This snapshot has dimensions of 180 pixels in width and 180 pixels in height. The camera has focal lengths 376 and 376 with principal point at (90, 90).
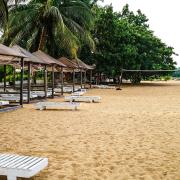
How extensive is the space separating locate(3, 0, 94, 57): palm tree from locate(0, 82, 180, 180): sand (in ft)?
46.1

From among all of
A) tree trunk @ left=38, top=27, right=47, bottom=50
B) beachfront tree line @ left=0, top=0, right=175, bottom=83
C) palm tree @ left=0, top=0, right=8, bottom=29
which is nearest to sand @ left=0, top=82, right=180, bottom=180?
palm tree @ left=0, top=0, right=8, bottom=29

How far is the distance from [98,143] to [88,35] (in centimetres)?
2315

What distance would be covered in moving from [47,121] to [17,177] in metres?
6.14

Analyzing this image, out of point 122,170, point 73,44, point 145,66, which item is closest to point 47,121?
point 122,170

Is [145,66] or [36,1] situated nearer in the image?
[36,1]

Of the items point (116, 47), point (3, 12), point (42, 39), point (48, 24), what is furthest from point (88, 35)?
point (3, 12)

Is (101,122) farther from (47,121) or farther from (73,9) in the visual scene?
(73,9)

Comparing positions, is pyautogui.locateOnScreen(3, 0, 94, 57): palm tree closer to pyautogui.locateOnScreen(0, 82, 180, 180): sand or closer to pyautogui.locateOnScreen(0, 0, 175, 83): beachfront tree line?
pyautogui.locateOnScreen(0, 0, 175, 83): beachfront tree line

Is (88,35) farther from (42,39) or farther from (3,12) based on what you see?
(3,12)

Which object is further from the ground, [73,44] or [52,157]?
[73,44]

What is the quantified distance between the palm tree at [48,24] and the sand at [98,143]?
14.0 meters

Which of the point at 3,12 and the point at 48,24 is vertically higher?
the point at 48,24

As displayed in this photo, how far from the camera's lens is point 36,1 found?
94.5 ft

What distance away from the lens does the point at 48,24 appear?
1085 inches
